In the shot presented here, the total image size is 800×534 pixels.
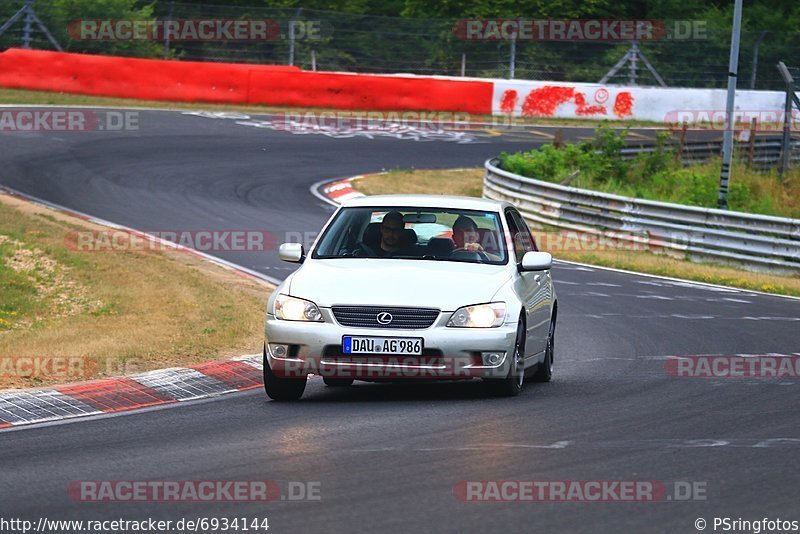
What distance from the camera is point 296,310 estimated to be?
9859mm

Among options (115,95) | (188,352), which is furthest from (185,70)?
(188,352)

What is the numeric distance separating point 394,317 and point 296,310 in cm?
73

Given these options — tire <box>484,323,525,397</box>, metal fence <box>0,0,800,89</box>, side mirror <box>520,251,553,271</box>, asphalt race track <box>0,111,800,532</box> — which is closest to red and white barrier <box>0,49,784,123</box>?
metal fence <box>0,0,800,89</box>

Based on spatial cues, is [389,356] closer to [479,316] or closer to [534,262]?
[479,316]

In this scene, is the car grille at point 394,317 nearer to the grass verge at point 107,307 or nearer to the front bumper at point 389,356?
the front bumper at point 389,356

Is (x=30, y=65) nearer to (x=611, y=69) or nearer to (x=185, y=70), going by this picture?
(x=185, y=70)

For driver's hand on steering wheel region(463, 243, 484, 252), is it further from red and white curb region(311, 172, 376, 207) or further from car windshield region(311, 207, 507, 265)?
red and white curb region(311, 172, 376, 207)

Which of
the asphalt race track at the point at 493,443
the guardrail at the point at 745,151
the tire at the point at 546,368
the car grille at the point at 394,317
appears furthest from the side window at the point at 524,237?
the guardrail at the point at 745,151

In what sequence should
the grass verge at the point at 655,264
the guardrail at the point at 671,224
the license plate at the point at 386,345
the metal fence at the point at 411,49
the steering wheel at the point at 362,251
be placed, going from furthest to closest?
the metal fence at the point at 411,49 → the guardrail at the point at 671,224 → the grass verge at the point at 655,264 → the steering wheel at the point at 362,251 → the license plate at the point at 386,345

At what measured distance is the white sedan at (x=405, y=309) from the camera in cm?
966

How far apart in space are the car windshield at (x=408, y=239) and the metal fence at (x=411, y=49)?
29.4 m

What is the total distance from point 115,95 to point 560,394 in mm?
28090

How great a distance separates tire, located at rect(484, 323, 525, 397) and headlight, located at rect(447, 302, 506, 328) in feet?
0.87

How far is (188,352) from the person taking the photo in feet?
40.0
